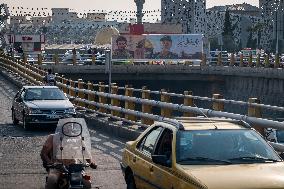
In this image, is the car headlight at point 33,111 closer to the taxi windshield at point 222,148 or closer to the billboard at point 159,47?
the taxi windshield at point 222,148

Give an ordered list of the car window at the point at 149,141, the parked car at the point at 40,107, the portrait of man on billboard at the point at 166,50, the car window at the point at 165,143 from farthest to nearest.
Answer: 1. the portrait of man on billboard at the point at 166,50
2. the parked car at the point at 40,107
3. the car window at the point at 149,141
4. the car window at the point at 165,143

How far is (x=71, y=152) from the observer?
10.4 meters

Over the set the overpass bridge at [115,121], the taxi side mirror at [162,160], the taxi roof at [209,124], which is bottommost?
the overpass bridge at [115,121]

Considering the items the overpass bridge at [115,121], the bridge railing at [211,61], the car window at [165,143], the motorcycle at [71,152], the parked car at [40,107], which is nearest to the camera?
the car window at [165,143]

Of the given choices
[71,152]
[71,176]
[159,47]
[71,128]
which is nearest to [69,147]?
[71,152]

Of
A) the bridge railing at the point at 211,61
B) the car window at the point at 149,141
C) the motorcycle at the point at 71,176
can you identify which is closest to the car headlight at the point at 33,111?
the car window at the point at 149,141

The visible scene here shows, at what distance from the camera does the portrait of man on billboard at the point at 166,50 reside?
71188 millimetres

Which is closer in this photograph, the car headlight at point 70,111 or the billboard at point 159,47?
the car headlight at point 70,111

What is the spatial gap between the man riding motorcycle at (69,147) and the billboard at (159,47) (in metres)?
57.6

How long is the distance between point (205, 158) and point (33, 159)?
8.14 m

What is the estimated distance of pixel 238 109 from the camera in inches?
2073

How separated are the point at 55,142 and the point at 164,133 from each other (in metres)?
1.79

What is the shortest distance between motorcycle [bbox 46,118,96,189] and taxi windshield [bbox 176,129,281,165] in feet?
4.61

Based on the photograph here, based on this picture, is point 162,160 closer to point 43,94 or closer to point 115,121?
point 115,121
